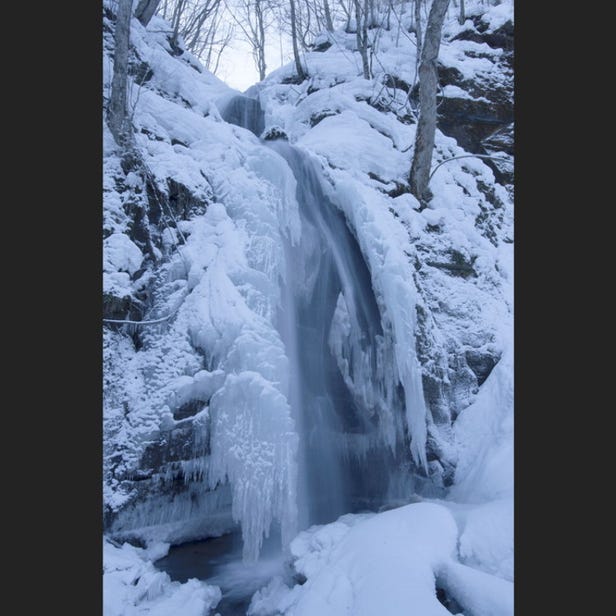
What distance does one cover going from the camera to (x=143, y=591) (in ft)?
10.4

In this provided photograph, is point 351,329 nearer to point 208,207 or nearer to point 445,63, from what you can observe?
point 208,207

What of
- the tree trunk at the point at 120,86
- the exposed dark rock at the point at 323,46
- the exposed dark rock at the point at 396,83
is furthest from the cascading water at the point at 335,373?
the exposed dark rock at the point at 323,46

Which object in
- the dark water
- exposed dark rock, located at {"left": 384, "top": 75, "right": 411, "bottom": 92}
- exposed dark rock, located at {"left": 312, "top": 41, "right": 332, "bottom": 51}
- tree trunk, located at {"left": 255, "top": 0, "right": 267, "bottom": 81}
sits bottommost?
the dark water

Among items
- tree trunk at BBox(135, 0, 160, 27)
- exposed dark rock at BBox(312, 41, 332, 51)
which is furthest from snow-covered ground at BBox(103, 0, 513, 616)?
exposed dark rock at BBox(312, 41, 332, 51)

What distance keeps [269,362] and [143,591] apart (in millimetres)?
1922

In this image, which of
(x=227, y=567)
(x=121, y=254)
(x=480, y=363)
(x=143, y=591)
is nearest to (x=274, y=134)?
(x=121, y=254)

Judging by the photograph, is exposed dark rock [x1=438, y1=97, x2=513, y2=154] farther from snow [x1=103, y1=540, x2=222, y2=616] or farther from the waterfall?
snow [x1=103, y1=540, x2=222, y2=616]

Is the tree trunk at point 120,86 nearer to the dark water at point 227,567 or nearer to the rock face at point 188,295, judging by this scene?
the rock face at point 188,295

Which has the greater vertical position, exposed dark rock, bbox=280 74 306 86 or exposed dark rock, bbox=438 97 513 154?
exposed dark rock, bbox=280 74 306 86

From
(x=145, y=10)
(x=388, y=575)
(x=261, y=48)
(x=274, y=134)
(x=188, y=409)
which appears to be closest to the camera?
(x=388, y=575)

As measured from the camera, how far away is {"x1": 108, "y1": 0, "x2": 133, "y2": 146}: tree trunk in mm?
4914

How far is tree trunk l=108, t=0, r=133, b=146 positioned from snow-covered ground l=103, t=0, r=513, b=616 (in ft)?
0.73

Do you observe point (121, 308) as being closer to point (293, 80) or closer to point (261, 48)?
point (293, 80)

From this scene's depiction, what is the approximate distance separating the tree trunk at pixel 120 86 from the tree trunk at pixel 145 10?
10.3 feet
